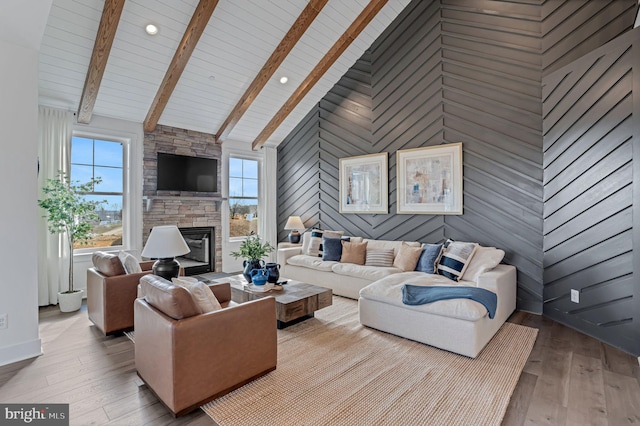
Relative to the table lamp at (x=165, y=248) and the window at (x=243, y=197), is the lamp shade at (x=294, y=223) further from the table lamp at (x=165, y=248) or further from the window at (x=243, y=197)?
the table lamp at (x=165, y=248)

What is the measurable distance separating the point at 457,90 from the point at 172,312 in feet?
15.1

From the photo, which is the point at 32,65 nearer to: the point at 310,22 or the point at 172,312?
the point at 172,312

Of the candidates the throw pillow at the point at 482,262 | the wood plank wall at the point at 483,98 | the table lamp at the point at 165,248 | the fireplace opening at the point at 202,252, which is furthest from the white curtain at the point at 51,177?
the throw pillow at the point at 482,262

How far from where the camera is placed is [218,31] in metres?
4.25

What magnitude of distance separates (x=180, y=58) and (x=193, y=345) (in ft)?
12.5

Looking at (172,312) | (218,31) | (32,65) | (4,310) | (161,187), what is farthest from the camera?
(161,187)

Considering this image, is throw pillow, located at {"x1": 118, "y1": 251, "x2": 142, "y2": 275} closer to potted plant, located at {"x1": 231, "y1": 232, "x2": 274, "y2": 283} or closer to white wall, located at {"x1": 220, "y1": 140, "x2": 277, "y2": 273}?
potted plant, located at {"x1": 231, "y1": 232, "x2": 274, "y2": 283}

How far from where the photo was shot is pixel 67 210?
395 cm

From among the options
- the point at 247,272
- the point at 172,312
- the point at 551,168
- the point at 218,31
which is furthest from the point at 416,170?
the point at 172,312

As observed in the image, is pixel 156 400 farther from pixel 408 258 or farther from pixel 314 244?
pixel 314 244

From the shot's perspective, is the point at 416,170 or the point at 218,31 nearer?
the point at 218,31

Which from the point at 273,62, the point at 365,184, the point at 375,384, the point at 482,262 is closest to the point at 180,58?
the point at 273,62

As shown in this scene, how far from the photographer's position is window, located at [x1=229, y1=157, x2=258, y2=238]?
21.6ft

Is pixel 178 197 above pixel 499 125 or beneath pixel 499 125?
beneath
